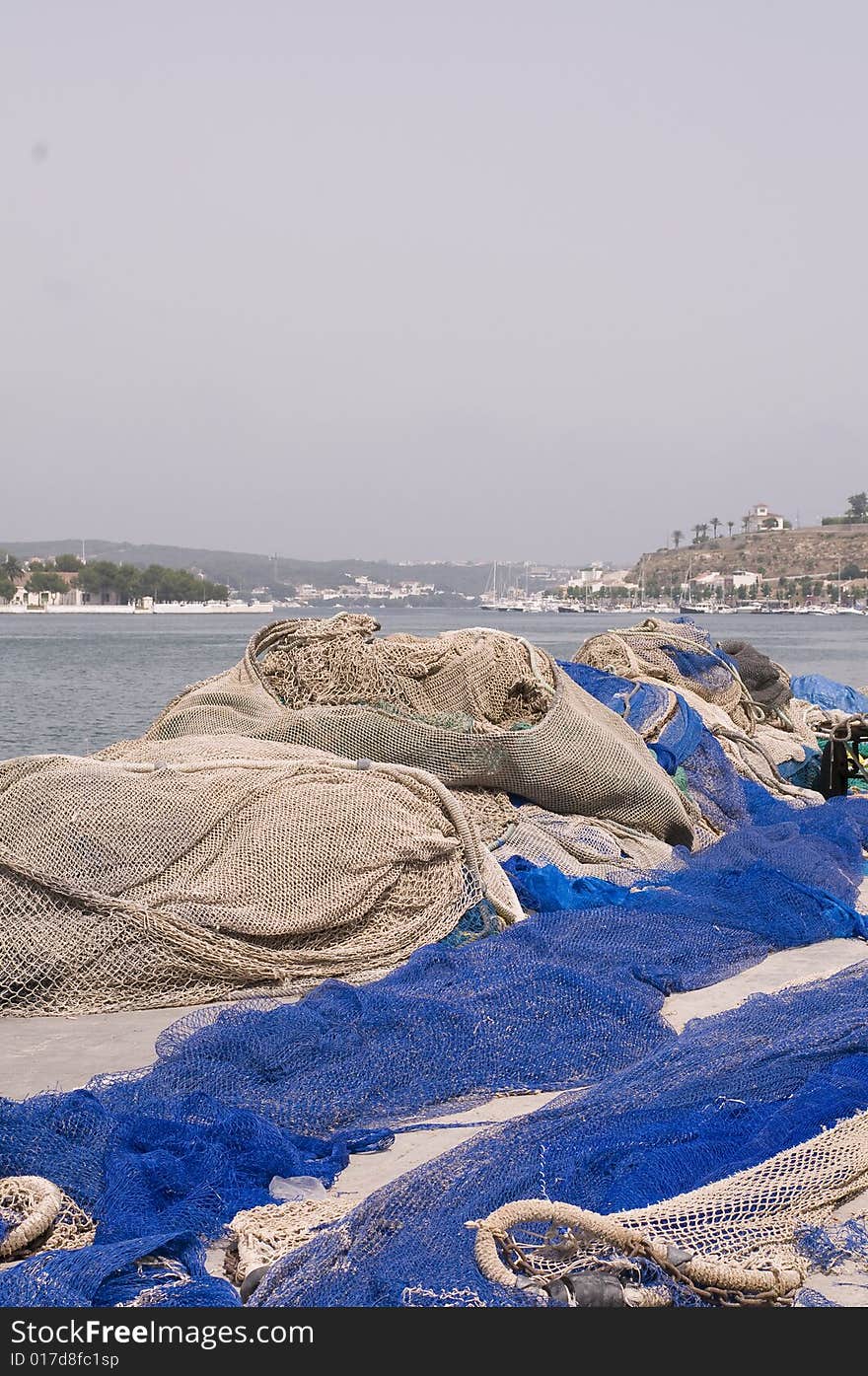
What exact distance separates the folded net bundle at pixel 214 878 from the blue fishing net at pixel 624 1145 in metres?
1.51

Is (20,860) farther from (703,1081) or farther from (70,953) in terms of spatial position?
(703,1081)

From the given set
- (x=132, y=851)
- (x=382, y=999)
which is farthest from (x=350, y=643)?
(x=382, y=999)

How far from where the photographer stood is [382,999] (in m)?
4.13

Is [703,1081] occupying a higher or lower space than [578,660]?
lower

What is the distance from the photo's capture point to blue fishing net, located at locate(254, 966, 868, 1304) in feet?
8.18

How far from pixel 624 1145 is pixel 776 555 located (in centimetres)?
16578

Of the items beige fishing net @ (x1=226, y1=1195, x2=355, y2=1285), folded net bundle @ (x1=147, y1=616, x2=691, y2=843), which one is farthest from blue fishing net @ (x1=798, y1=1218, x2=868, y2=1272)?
folded net bundle @ (x1=147, y1=616, x2=691, y2=843)

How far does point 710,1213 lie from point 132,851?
8.97 feet

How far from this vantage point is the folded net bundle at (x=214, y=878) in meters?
4.74

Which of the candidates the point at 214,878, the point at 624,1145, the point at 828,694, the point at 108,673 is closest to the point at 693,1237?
the point at 624,1145

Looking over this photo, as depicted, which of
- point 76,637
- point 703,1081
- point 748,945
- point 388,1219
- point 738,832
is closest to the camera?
point 388,1219

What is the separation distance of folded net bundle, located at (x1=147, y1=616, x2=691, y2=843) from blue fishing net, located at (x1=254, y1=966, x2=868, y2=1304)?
283cm

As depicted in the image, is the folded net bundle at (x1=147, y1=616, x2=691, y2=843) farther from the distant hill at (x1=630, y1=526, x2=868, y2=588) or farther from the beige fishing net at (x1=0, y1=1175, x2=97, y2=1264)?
the distant hill at (x1=630, y1=526, x2=868, y2=588)

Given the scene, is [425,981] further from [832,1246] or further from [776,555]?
[776,555]
